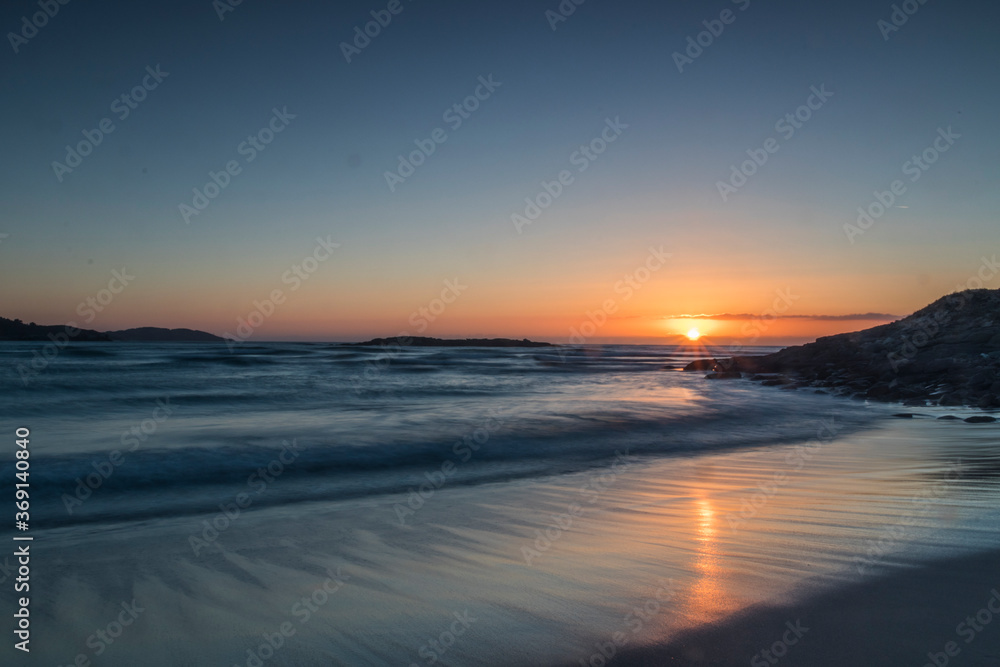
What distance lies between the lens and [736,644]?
2748mm

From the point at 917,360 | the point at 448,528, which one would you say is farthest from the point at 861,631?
the point at 917,360

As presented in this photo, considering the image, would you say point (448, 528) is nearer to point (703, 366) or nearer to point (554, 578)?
point (554, 578)

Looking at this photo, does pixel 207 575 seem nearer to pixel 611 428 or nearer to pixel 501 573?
pixel 501 573

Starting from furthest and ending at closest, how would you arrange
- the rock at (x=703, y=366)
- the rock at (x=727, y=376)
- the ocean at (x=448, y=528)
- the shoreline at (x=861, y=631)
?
the rock at (x=703, y=366), the rock at (x=727, y=376), the ocean at (x=448, y=528), the shoreline at (x=861, y=631)

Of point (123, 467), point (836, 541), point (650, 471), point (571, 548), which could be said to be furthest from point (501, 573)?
point (123, 467)

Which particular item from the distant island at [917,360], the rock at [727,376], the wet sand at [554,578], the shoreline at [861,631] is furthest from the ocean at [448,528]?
the rock at [727,376]

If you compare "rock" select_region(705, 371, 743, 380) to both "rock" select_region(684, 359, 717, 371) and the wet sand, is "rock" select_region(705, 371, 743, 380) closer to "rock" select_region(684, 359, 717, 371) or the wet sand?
"rock" select_region(684, 359, 717, 371)

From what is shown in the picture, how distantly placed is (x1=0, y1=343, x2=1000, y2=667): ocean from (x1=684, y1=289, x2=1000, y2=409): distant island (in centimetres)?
498

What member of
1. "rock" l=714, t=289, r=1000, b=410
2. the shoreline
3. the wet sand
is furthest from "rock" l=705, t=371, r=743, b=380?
the shoreline

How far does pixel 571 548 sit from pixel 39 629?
10.8ft

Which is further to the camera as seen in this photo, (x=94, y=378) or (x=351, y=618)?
(x=94, y=378)

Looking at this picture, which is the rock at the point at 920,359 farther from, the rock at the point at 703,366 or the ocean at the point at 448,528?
the rock at the point at 703,366

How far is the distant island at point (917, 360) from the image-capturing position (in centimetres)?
1620

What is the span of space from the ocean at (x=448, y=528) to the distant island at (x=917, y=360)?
4.98 metres
